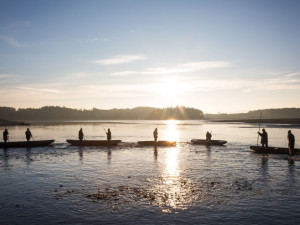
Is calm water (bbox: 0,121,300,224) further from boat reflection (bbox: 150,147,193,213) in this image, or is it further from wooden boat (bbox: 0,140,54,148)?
wooden boat (bbox: 0,140,54,148)

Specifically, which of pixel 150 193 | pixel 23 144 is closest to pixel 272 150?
pixel 150 193

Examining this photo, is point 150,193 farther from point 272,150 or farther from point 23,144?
point 23,144

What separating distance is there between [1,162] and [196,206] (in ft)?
77.9

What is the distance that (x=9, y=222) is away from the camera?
12.0 m

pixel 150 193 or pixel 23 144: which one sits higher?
pixel 23 144

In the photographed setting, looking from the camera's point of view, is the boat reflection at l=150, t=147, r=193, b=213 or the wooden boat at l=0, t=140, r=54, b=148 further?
the wooden boat at l=0, t=140, r=54, b=148

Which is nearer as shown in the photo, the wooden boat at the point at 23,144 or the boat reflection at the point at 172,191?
the boat reflection at the point at 172,191

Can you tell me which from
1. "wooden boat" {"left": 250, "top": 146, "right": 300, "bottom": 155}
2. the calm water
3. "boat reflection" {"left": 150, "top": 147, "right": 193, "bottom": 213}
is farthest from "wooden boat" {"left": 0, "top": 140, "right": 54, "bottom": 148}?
"wooden boat" {"left": 250, "top": 146, "right": 300, "bottom": 155}

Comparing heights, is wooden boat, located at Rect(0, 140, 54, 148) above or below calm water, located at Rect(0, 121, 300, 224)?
above

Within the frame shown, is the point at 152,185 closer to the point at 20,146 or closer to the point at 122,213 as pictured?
the point at 122,213

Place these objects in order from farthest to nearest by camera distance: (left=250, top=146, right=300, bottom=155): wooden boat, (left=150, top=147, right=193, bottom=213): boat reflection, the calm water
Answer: (left=250, top=146, right=300, bottom=155): wooden boat → (left=150, top=147, right=193, bottom=213): boat reflection → the calm water

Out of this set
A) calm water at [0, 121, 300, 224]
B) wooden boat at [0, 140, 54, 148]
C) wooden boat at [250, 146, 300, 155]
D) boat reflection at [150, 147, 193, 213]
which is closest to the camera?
calm water at [0, 121, 300, 224]

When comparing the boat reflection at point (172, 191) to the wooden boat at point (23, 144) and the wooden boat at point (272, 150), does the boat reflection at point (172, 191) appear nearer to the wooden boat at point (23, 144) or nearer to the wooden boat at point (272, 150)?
the wooden boat at point (272, 150)

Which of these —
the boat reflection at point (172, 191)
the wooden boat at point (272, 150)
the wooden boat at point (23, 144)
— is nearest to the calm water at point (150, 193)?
the boat reflection at point (172, 191)
